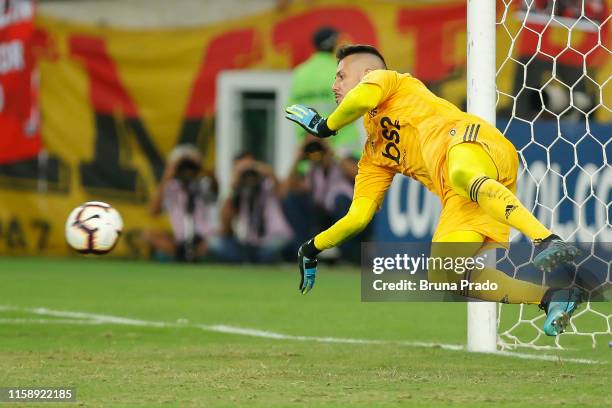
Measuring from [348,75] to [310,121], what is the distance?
0.54 meters

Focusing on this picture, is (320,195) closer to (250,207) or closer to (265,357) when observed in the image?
(250,207)

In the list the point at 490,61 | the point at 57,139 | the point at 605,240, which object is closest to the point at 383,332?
the point at 490,61

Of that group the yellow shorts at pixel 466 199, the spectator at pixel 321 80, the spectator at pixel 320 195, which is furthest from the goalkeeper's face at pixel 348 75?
the spectator at pixel 320 195

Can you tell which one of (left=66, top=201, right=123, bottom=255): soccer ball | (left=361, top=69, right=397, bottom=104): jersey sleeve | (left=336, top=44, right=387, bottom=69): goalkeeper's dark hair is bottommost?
(left=66, top=201, right=123, bottom=255): soccer ball

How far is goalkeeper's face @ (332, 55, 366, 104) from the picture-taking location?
24.0 ft

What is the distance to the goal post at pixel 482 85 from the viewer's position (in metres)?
7.64

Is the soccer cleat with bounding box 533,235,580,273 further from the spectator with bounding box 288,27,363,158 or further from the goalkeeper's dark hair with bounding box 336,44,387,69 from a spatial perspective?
the spectator with bounding box 288,27,363,158

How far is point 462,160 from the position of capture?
665 cm

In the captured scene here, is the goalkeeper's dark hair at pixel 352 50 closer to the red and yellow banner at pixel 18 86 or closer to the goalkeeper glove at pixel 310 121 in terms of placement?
the goalkeeper glove at pixel 310 121

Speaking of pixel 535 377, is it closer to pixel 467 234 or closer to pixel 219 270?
pixel 467 234

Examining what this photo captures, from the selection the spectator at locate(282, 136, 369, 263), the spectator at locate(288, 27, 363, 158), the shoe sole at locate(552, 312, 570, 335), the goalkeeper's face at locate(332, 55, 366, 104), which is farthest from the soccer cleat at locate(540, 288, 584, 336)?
the spectator at locate(282, 136, 369, 263)

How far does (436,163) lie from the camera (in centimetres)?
692

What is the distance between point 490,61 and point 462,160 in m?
1.22

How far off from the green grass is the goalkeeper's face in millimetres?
1449
